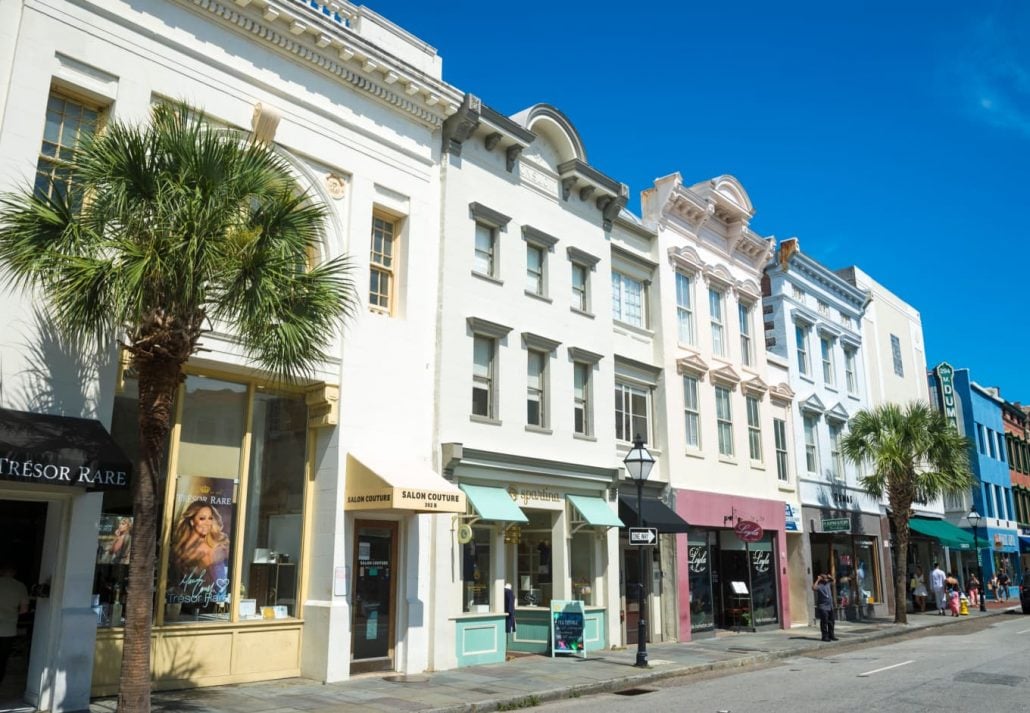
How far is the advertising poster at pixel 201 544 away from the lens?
13.2 m

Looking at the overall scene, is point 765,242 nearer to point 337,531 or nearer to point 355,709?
point 337,531

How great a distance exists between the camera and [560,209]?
2127cm

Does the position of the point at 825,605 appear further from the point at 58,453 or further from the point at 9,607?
the point at 58,453

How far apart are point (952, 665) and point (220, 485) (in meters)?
14.0

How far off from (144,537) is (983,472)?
45.8 meters

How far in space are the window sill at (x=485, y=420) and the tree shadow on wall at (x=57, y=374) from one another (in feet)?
24.9

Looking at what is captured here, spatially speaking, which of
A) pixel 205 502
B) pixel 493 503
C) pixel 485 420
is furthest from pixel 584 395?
pixel 205 502

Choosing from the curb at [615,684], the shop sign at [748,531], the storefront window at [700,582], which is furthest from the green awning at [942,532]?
the storefront window at [700,582]

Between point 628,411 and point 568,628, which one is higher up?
point 628,411

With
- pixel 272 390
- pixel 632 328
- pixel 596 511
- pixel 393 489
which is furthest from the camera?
pixel 632 328

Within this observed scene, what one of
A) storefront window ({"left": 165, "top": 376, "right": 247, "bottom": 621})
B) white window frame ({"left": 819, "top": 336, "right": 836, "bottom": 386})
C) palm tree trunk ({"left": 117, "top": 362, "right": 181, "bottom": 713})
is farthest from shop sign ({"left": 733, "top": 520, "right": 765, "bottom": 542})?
palm tree trunk ({"left": 117, "top": 362, "right": 181, "bottom": 713})

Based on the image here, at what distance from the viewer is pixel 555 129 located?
2112 cm

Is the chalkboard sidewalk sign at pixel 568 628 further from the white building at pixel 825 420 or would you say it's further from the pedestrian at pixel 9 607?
the white building at pixel 825 420

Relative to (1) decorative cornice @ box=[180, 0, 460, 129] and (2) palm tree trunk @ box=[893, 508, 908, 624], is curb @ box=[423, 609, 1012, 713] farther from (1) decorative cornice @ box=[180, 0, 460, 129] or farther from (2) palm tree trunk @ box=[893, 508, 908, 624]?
(1) decorative cornice @ box=[180, 0, 460, 129]
